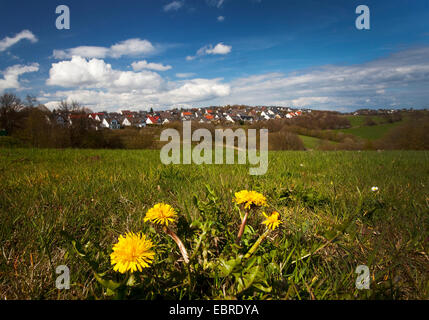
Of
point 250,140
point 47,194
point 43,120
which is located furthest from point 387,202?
point 43,120

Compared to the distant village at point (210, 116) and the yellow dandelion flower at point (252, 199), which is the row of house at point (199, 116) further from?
the yellow dandelion flower at point (252, 199)

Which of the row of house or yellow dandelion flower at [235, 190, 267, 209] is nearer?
yellow dandelion flower at [235, 190, 267, 209]

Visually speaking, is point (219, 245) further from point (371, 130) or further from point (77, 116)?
point (371, 130)

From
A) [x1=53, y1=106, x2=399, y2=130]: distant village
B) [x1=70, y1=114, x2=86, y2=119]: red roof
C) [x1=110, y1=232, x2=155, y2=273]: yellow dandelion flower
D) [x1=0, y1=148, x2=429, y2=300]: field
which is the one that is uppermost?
[x1=53, y1=106, x2=399, y2=130]: distant village

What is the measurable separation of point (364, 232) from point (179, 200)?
1.66 m

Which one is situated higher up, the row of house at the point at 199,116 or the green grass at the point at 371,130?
the row of house at the point at 199,116

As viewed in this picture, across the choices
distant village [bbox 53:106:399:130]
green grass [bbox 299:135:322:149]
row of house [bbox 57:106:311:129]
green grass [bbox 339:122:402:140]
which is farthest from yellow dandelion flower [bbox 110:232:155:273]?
green grass [bbox 339:122:402:140]

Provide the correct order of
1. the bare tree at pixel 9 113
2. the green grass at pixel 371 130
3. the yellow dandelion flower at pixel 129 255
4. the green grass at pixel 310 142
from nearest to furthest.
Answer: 1. the yellow dandelion flower at pixel 129 255
2. the bare tree at pixel 9 113
3. the green grass at pixel 310 142
4. the green grass at pixel 371 130

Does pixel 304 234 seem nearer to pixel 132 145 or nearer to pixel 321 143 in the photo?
pixel 132 145

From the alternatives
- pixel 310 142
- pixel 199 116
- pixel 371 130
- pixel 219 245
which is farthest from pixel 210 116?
pixel 219 245

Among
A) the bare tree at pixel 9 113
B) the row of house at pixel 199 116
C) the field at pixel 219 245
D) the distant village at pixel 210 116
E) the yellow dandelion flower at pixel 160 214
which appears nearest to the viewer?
the field at pixel 219 245

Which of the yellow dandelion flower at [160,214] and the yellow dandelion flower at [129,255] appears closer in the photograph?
the yellow dandelion flower at [129,255]

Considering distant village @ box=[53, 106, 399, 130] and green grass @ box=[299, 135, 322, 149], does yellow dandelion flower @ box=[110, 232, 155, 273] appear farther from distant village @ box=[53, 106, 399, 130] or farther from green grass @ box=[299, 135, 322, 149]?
distant village @ box=[53, 106, 399, 130]

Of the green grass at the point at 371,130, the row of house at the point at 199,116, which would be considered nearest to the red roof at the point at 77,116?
the row of house at the point at 199,116
